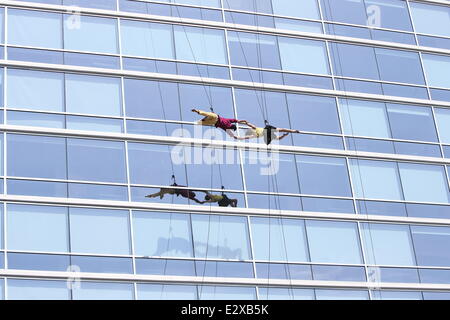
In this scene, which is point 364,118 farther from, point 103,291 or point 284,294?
point 103,291

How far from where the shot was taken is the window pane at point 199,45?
33750 millimetres

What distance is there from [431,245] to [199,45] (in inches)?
343

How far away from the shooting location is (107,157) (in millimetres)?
31109

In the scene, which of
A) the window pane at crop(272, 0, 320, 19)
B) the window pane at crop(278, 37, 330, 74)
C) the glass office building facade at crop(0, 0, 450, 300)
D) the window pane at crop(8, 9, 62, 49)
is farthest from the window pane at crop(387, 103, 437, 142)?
the window pane at crop(8, 9, 62, 49)

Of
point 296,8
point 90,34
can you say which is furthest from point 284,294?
point 296,8

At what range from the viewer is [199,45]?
1337 inches

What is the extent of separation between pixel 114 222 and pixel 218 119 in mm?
4217

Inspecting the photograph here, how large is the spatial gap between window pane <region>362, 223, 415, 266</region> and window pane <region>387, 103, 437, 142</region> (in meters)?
3.21

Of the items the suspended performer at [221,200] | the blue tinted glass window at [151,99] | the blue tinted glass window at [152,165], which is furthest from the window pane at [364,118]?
the blue tinted glass window at [152,165]

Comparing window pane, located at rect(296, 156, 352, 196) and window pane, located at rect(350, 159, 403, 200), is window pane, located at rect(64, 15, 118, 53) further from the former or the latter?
window pane, located at rect(350, 159, 403, 200)

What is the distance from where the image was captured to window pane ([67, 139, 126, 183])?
30.6m

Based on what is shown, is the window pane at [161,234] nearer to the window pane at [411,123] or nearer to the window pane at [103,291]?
the window pane at [103,291]

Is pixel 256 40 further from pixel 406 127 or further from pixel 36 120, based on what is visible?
pixel 36 120

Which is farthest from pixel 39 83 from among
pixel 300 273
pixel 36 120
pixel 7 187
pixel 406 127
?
pixel 406 127
